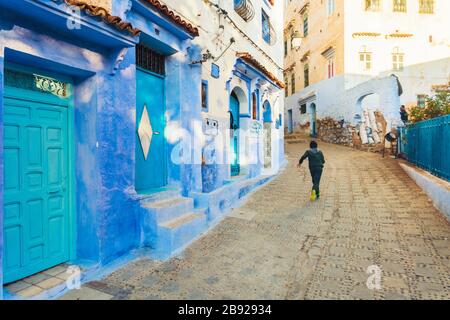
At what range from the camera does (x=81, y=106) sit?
430 cm

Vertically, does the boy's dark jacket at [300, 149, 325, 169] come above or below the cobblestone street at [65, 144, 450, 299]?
above

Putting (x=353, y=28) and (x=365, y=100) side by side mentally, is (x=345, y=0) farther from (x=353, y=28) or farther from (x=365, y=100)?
(x=365, y=100)

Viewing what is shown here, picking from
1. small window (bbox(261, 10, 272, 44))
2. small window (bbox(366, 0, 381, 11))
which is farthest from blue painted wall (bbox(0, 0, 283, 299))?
small window (bbox(366, 0, 381, 11))

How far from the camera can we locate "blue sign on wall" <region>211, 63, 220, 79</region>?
7336 mm

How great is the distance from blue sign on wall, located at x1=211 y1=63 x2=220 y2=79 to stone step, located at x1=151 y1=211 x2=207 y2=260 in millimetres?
3566

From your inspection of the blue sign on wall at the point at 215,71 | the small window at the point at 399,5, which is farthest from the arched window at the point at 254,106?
the small window at the point at 399,5

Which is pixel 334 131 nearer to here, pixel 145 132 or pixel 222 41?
pixel 222 41

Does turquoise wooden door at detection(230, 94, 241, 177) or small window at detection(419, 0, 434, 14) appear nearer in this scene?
turquoise wooden door at detection(230, 94, 241, 177)

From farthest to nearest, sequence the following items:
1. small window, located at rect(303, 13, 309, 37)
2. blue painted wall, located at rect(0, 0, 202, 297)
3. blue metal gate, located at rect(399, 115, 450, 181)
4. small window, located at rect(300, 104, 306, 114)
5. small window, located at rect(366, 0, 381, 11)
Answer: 1. small window, located at rect(300, 104, 306, 114)
2. small window, located at rect(303, 13, 309, 37)
3. small window, located at rect(366, 0, 381, 11)
4. blue metal gate, located at rect(399, 115, 450, 181)
5. blue painted wall, located at rect(0, 0, 202, 297)

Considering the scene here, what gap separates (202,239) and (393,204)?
15.2 ft

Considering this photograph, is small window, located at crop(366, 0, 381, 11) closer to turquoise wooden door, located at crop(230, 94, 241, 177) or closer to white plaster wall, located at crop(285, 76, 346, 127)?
white plaster wall, located at crop(285, 76, 346, 127)

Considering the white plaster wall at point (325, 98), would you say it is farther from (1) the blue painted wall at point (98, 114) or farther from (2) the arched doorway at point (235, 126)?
(1) the blue painted wall at point (98, 114)

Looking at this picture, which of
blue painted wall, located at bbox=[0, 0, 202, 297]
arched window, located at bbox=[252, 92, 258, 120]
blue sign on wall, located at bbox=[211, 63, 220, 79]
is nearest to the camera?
blue painted wall, located at bbox=[0, 0, 202, 297]

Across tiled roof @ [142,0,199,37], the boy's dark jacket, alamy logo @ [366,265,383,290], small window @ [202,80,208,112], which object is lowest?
alamy logo @ [366,265,383,290]
